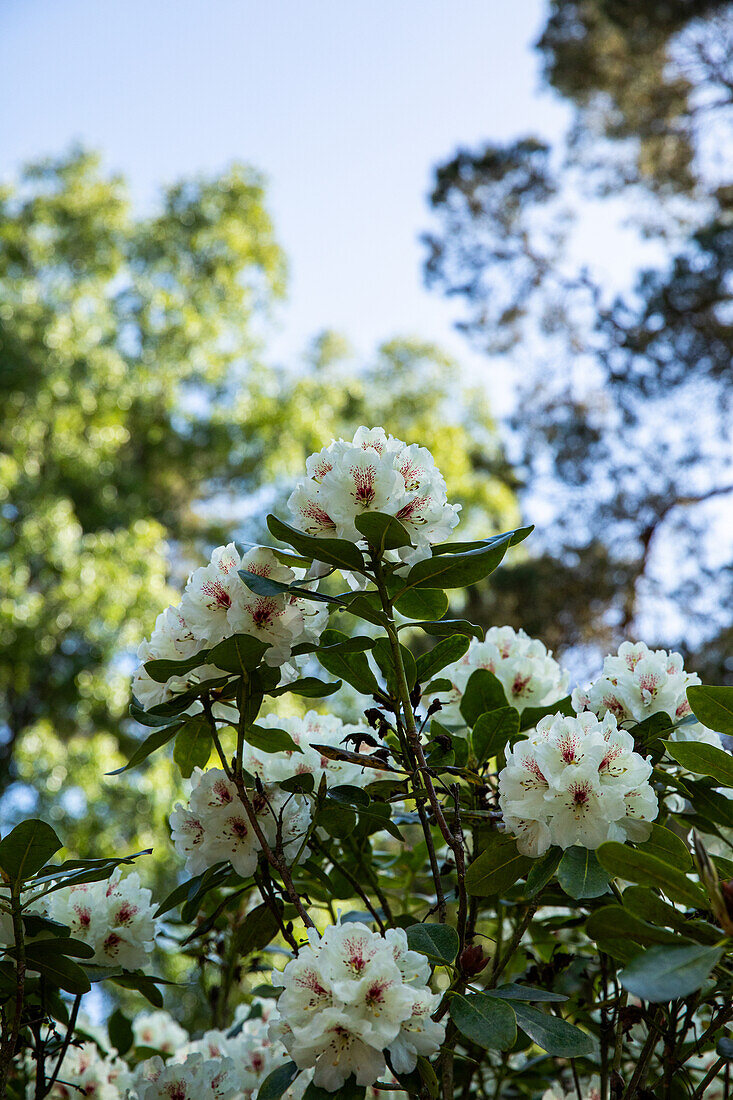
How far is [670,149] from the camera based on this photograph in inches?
305

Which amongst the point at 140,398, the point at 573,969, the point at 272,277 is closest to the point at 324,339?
the point at 272,277

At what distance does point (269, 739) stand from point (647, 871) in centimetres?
47

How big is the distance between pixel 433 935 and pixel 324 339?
1306 centimetres

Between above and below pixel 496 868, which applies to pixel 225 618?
above

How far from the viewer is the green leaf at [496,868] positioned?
84 cm

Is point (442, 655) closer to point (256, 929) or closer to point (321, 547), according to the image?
point (321, 547)

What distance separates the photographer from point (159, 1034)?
1514mm

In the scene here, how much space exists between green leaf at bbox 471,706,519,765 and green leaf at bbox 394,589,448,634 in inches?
5.6

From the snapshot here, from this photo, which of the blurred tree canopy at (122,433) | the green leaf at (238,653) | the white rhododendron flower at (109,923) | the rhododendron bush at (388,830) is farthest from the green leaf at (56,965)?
the blurred tree canopy at (122,433)

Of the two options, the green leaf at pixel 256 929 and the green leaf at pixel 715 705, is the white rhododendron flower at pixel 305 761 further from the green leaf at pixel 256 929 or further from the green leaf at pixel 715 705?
the green leaf at pixel 715 705

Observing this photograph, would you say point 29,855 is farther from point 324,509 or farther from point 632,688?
point 632,688

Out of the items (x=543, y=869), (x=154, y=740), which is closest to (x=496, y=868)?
(x=543, y=869)

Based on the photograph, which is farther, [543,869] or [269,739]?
[269,739]

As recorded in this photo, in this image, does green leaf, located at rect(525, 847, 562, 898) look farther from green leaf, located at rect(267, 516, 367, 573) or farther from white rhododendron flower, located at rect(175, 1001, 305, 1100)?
white rhododendron flower, located at rect(175, 1001, 305, 1100)
